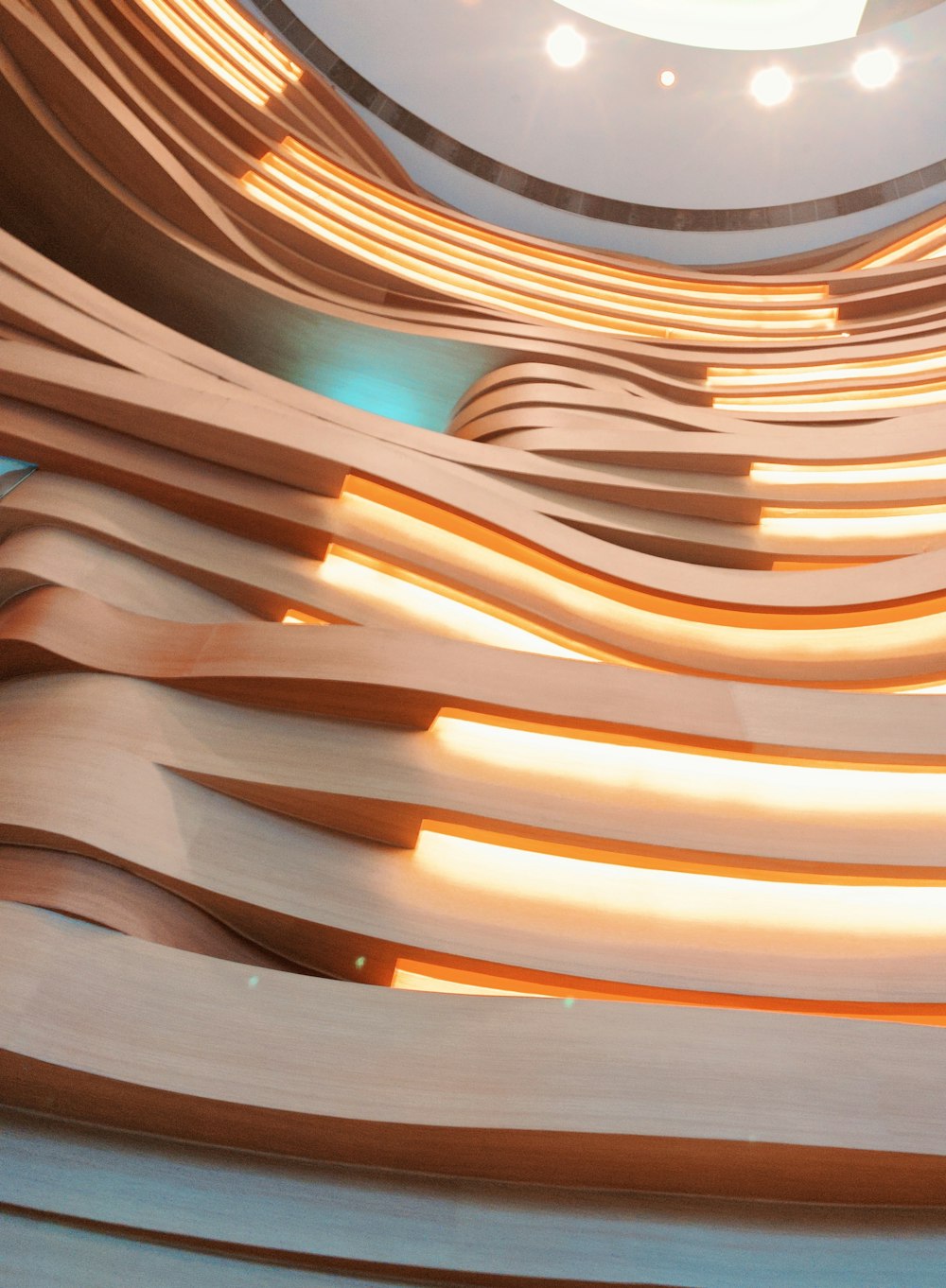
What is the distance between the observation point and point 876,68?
1026cm

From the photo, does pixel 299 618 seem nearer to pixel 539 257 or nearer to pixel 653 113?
pixel 539 257

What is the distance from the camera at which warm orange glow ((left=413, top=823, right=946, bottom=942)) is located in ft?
7.90

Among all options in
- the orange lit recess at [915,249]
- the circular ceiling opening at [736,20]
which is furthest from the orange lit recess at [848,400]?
the circular ceiling opening at [736,20]

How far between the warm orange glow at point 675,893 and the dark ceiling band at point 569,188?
951cm

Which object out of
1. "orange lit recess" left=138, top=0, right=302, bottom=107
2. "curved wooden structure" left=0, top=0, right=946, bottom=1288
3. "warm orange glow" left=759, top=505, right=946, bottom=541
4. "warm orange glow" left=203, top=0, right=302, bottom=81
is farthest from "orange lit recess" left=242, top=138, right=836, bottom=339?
"warm orange glow" left=759, top=505, right=946, bottom=541

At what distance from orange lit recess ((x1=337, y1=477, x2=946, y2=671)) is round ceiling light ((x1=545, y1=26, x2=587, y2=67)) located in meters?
8.84

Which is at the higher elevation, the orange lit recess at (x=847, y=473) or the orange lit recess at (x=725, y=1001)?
the orange lit recess at (x=847, y=473)

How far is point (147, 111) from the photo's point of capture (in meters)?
5.81

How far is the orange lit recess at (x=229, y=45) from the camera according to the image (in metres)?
7.38

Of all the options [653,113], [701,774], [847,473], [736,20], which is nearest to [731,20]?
[736,20]

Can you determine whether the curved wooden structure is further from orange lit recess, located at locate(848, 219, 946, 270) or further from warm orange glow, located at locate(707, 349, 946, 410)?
orange lit recess, located at locate(848, 219, 946, 270)

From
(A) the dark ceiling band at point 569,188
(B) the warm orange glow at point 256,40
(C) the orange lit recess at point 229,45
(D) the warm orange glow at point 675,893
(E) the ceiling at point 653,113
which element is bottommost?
(D) the warm orange glow at point 675,893

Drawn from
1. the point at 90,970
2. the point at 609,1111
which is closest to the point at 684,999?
the point at 609,1111

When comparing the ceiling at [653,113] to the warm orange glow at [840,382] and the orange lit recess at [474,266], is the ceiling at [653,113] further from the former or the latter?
the warm orange glow at [840,382]
